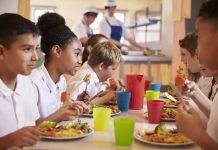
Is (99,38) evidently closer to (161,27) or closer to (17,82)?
(17,82)

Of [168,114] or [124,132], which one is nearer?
[124,132]

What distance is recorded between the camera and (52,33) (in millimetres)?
1763

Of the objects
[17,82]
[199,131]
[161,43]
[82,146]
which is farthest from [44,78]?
[161,43]

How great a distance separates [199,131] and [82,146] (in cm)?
37

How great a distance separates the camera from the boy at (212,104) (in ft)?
3.01

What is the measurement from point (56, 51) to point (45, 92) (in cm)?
28

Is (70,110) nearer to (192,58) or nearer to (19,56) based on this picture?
(19,56)

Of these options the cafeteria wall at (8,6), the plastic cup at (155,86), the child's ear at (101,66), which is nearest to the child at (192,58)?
the plastic cup at (155,86)

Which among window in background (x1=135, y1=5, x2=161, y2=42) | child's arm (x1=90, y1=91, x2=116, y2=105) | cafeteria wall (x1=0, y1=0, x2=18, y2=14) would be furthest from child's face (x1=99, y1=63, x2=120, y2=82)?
window in background (x1=135, y1=5, x2=161, y2=42)

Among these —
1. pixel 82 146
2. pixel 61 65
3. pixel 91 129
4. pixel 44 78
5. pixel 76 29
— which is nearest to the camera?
pixel 82 146

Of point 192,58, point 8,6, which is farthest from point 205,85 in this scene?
point 8,6

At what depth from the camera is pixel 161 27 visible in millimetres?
5359

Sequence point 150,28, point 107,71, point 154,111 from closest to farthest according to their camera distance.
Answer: point 154,111
point 107,71
point 150,28

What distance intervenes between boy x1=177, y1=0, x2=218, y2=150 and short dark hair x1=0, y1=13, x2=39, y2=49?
2.21 ft
